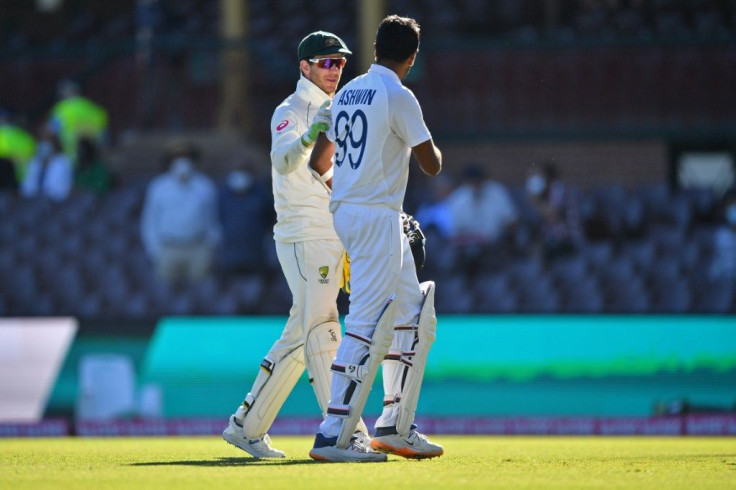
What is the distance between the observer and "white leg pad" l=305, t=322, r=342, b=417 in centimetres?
691

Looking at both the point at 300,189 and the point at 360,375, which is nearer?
the point at 360,375

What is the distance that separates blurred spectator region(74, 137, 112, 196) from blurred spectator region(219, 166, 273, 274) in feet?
7.94

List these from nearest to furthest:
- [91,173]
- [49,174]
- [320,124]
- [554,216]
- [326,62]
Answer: [320,124], [326,62], [554,216], [91,173], [49,174]

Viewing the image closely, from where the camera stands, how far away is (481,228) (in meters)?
14.3

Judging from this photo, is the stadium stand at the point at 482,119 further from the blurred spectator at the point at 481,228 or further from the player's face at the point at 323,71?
the player's face at the point at 323,71

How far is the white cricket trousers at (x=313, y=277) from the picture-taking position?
22.7ft

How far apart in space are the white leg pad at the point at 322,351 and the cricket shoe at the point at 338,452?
18.5 inches

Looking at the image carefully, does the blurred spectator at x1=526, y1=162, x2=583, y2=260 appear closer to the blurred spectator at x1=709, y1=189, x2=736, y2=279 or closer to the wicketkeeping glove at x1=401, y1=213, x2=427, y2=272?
the blurred spectator at x1=709, y1=189, x2=736, y2=279

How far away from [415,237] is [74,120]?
11.3 meters

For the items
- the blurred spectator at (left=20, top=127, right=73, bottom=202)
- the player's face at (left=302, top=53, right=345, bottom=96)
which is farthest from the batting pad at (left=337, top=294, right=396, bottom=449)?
the blurred spectator at (left=20, top=127, right=73, bottom=202)

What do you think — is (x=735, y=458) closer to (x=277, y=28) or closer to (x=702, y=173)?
(x=702, y=173)

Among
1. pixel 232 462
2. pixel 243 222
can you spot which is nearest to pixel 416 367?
pixel 232 462

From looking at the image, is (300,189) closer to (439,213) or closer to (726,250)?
(439,213)

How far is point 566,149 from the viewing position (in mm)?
17531
